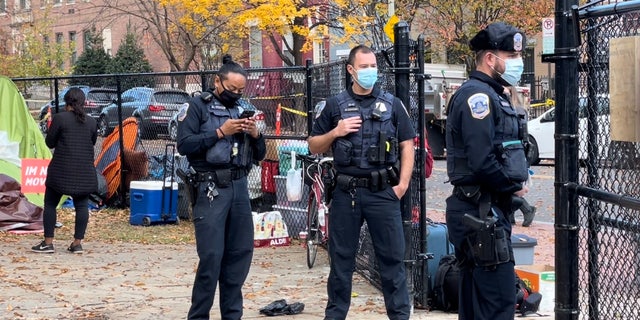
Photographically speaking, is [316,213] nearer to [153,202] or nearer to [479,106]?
[153,202]

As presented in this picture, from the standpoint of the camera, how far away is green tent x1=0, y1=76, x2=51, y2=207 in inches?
514

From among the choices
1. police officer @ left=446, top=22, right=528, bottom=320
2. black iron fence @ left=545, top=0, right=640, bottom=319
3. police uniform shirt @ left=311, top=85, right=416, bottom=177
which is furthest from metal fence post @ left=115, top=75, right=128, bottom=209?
black iron fence @ left=545, top=0, right=640, bottom=319

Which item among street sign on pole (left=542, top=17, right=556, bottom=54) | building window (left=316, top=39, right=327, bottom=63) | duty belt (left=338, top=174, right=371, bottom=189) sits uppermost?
building window (left=316, top=39, right=327, bottom=63)

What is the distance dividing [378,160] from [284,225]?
192 inches

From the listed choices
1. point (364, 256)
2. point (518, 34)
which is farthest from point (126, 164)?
point (518, 34)

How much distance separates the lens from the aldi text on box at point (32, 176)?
1216 centimetres

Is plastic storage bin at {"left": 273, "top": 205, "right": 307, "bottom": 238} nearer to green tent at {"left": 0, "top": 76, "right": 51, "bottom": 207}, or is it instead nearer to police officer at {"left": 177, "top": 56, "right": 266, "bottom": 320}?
green tent at {"left": 0, "top": 76, "right": 51, "bottom": 207}

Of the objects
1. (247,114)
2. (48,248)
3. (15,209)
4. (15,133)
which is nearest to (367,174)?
(247,114)

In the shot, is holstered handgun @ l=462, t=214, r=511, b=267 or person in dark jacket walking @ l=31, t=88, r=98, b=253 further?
person in dark jacket walking @ l=31, t=88, r=98, b=253

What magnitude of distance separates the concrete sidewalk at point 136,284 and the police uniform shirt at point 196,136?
56.7 inches

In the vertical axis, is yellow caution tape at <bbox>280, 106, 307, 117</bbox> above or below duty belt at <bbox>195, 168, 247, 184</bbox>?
above

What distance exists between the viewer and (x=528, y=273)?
25.3 ft

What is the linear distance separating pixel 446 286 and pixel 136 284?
301 centimetres

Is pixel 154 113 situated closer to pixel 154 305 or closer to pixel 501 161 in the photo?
pixel 154 305
